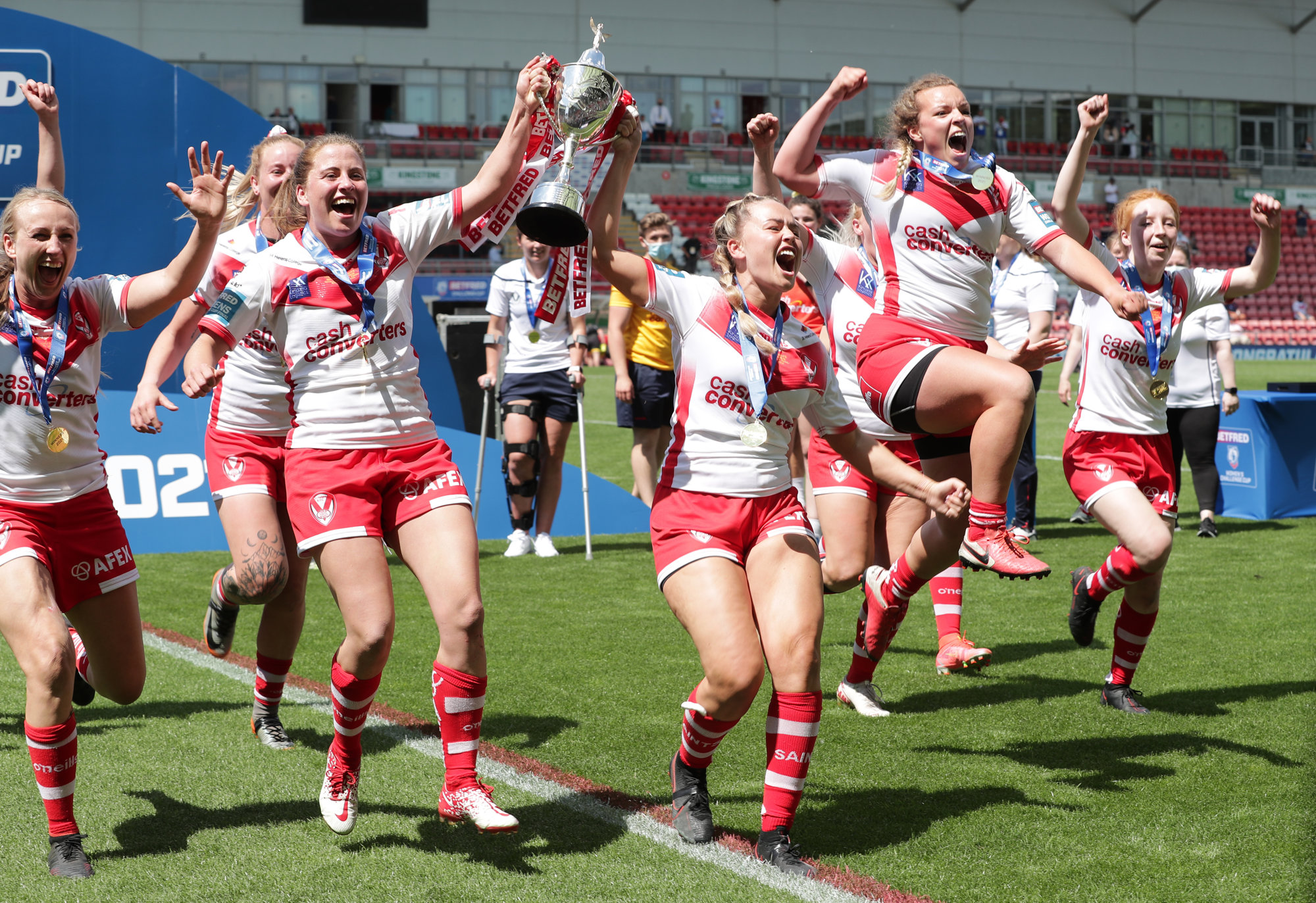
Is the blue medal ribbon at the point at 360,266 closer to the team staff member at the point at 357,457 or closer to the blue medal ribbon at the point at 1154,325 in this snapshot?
the team staff member at the point at 357,457

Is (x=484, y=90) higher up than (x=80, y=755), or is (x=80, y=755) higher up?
(x=484, y=90)

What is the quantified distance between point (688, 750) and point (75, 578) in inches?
→ 75.5

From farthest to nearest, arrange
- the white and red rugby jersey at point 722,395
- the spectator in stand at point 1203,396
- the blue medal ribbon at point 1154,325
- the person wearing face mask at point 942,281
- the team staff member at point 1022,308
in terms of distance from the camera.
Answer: the spectator in stand at point 1203,396, the team staff member at point 1022,308, the blue medal ribbon at point 1154,325, the person wearing face mask at point 942,281, the white and red rugby jersey at point 722,395

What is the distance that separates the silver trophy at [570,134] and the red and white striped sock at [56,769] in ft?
6.44

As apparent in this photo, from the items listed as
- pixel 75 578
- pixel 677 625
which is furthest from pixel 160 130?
pixel 75 578

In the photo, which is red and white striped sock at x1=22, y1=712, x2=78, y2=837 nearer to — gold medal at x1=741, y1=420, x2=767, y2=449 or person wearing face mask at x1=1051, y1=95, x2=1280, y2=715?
gold medal at x1=741, y1=420, x2=767, y2=449

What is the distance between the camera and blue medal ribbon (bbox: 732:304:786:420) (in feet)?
12.2

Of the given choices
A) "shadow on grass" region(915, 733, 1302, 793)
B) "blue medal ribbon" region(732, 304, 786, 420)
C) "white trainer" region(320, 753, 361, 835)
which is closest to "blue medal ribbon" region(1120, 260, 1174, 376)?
"shadow on grass" region(915, 733, 1302, 793)

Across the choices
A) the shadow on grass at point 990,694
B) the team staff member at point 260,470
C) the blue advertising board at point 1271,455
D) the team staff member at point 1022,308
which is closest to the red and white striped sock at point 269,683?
the team staff member at point 260,470

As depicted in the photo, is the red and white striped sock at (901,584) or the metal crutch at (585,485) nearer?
the red and white striped sock at (901,584)

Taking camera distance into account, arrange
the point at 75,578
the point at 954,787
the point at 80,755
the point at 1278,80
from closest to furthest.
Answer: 1. the point at 75,578
2. the point at 954,787
3. the point at 80,755
4. the point at 1278,80

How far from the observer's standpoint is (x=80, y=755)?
4.80 m

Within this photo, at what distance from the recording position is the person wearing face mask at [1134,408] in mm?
5277

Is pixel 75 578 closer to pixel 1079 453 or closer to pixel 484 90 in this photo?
pixel 1079 453
